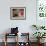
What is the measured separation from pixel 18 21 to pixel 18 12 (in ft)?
1.34

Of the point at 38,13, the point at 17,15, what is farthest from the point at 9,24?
the point at 38,13

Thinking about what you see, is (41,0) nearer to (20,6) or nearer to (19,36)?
(20,6)

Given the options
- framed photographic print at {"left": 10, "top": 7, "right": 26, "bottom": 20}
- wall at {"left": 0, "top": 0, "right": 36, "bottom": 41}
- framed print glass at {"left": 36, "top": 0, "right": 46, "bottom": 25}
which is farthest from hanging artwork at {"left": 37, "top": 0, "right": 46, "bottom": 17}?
framed photographic print at {"left": 10, "top": 7, "right": 26, "bottom": 20}

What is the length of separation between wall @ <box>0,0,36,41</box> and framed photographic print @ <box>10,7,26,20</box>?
14cm

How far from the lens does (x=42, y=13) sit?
25.6 ft

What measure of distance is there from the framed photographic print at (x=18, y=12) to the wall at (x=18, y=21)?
14 centimetres

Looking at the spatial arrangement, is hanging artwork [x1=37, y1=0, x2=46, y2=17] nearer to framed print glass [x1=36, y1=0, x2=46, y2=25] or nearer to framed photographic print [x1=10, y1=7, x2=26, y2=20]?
framed print glass [x1=36, y1=0, x2=46, y2=25]

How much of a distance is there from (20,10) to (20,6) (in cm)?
18

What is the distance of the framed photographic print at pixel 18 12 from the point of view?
7.74 meters

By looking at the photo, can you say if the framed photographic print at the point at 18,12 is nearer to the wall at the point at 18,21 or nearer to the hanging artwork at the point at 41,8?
the wall at the point at 18,21

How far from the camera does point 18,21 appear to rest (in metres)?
7.80

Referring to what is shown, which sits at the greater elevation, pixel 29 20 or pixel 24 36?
pixel 29 20

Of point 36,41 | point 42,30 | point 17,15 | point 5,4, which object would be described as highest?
point 5,4

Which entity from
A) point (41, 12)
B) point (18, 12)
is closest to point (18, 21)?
point (18, 12)
